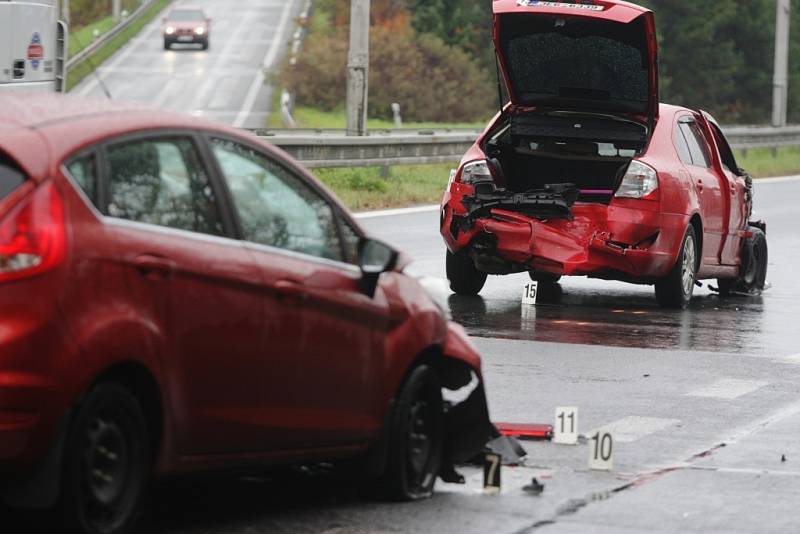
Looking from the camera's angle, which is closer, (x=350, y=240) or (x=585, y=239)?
(x=350, y=240)

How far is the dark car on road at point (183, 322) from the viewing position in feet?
19.5

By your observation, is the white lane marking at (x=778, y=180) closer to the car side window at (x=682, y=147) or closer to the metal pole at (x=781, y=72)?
the metal pole at (x=781, y=72)

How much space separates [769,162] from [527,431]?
1515 inches

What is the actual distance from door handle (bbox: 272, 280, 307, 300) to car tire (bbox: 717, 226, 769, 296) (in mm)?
11065

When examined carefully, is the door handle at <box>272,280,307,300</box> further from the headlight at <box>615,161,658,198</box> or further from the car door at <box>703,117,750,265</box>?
the car door at <box>703,117,750,265</box>

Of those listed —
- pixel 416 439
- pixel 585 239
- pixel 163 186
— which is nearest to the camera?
pixel 163 186

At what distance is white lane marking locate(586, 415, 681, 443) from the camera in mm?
9589

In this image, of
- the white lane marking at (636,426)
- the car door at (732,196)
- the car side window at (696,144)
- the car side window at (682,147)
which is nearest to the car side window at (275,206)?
the white lane marking at (636,426)

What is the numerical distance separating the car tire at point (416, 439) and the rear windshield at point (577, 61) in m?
7.71

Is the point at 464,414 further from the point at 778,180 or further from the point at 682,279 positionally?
the point at 778,180

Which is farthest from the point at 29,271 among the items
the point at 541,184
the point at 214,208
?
the point at 541,184

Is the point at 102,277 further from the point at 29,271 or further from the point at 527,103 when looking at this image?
the point at 527,103

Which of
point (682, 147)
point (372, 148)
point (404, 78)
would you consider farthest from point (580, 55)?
Answer: point (404, 78)

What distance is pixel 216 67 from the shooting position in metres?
73.9
